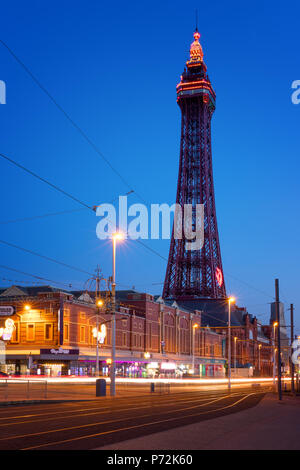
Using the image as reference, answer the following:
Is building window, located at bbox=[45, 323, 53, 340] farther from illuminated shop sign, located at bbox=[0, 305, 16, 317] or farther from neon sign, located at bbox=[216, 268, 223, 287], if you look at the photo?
neon sign, located at bbox=[216, 268, 223, 287]

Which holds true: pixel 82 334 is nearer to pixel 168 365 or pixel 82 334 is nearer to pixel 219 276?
pixel 168 365

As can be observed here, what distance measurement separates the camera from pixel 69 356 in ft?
227

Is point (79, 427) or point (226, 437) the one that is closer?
point (226, 437)

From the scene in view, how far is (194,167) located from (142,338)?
68.6 m

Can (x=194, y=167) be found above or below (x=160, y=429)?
above

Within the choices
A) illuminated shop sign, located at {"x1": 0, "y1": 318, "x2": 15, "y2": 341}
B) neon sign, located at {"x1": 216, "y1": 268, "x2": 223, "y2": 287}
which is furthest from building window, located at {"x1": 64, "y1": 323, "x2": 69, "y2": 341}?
neon sign, located at {"x1": 216, "y1": 268, "x2": 223, "y2": 287}

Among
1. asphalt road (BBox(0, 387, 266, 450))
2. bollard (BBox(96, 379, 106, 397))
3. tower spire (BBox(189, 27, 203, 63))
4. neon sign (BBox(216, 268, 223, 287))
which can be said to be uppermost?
tower spire (BBox(189, 27, 203, 63))

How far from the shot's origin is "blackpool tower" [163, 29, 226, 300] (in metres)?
143

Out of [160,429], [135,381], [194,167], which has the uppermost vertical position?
[194,167]

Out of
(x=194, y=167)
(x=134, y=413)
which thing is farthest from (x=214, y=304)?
(x=134, y=413)

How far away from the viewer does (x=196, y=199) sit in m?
147

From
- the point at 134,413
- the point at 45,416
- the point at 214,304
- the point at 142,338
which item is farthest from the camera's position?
the point at 214,304

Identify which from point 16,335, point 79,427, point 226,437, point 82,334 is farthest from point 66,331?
point 226,437

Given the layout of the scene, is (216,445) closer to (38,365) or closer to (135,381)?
(135,381)
